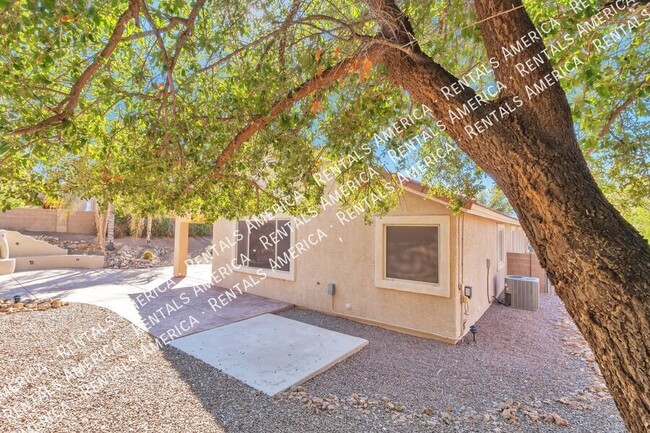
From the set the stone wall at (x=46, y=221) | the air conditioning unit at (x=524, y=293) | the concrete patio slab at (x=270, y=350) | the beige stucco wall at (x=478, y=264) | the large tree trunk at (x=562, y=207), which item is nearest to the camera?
the large tree trunk at (x=562, y=207)

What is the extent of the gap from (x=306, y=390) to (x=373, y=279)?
13.2 feet

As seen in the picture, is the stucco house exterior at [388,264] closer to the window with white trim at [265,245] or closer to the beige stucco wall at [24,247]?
the window with white trim at [265,245]

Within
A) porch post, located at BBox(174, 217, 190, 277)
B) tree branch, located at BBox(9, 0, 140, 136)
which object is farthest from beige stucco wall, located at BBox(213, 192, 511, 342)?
tree branch, located at BBox(9, 0, 140, 136)

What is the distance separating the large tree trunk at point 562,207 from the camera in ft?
5.78

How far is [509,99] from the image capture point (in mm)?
2494

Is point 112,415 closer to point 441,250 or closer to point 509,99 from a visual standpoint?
point 509,99

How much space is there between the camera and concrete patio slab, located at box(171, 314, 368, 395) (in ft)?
17.6

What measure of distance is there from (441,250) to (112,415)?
693 centimetres

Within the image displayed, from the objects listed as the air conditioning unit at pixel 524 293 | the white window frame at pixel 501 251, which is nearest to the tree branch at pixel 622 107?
the air conditioning unit at pixel 524 293

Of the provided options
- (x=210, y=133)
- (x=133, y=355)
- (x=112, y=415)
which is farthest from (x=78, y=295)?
(x=210, y=133)

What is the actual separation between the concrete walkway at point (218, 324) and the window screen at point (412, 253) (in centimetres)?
215

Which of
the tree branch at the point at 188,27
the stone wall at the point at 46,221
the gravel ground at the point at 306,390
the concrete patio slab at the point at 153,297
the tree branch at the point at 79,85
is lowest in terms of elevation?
the gravel ground at the point at 306,390

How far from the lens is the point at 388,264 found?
27.1 feet

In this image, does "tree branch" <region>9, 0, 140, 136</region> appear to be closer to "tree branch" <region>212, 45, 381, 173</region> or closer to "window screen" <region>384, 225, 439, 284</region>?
"tree branch" <region>212, 45, 381, 173</region>
